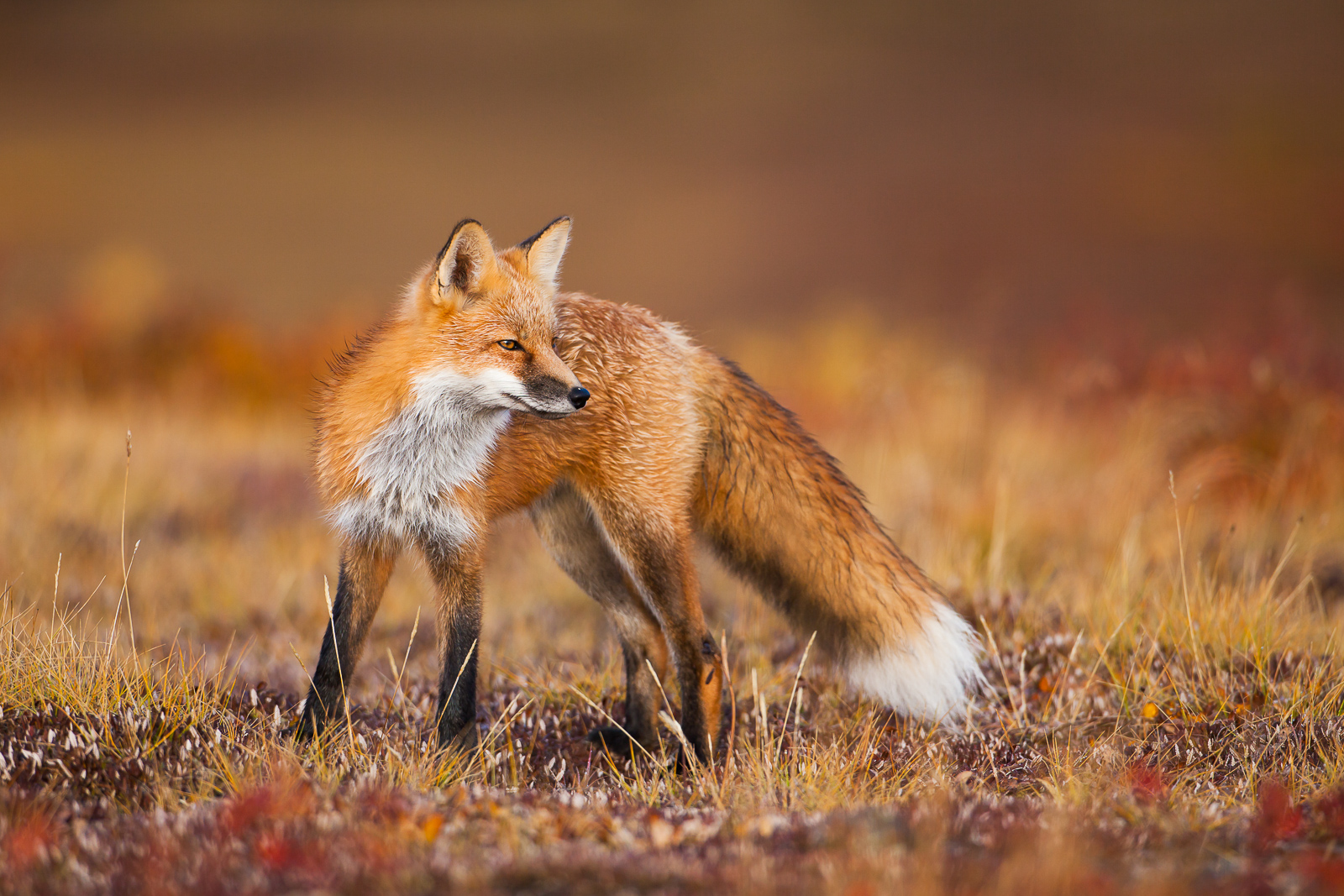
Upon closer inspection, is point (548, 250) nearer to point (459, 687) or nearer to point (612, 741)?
point (459, 687)

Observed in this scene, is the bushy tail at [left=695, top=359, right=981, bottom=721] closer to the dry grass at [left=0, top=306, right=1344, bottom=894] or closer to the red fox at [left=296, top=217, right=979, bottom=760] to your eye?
the red fox at [left=296, top=217, right=979, bottom=760]

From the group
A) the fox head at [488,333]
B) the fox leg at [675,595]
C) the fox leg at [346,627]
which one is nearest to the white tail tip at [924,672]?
the fox leg at [675,595]

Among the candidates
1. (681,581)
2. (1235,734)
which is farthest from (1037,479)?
(681,581)

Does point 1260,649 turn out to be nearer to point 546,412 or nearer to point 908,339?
point 546,412

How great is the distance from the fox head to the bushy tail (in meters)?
0.85

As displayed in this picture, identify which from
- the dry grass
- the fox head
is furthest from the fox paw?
the fox head

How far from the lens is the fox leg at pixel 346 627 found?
3383 millimetres

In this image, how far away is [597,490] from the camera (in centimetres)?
370

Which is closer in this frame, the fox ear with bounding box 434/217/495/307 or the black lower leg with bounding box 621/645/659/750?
the fox ear with bounding box 434/217/495/307

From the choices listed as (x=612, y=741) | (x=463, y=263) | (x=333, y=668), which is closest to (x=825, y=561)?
(x=612, y=741)

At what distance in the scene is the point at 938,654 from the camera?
144 inches

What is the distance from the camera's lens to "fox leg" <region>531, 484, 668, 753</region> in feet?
12.9

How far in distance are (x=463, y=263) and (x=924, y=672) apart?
2347mm

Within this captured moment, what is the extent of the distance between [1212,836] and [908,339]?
9746 millimetres
